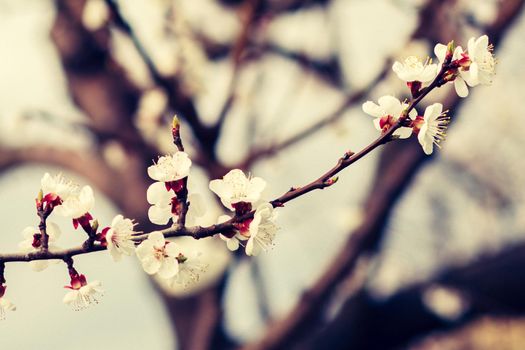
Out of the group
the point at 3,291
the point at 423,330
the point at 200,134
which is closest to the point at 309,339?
the point at 423,330

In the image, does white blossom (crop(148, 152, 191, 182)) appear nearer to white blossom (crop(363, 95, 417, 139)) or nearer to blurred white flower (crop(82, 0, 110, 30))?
white blossom (crop(363, 95, 417, 139))

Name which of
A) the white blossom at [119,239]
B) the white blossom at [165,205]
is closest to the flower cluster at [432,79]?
the white blossom at [165,205]

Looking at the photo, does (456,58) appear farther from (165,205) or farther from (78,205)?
(78,205)

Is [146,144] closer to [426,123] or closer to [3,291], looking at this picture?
[3,291]

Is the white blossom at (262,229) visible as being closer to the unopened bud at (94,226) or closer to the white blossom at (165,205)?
the white blossom at (165,205)

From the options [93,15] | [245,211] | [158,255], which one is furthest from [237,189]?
[93,15]

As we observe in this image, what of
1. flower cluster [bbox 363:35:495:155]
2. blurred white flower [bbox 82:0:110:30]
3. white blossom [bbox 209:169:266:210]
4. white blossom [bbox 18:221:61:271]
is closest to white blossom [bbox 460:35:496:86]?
flower cluster [bbox 363:35:495:155]
